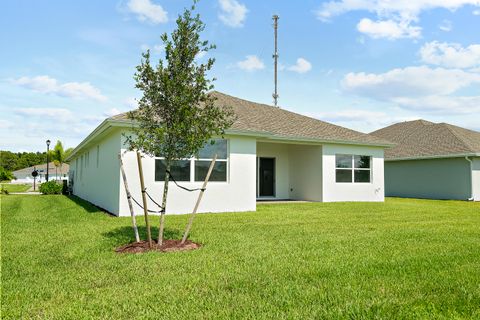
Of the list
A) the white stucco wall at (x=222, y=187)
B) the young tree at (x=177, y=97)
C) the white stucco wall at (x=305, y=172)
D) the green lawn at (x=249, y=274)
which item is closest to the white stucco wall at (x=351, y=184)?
the white stucco wall at (x=305, y=172)

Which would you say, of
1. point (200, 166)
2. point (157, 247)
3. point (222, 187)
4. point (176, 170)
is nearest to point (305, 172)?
point (222, 187)

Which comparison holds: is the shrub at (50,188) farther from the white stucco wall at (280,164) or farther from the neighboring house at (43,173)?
the neighboring house at (43,173)

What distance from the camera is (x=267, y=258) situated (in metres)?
5.94

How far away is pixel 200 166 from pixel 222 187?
45.8 inches

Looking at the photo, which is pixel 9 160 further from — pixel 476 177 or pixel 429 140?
pixel 476 177

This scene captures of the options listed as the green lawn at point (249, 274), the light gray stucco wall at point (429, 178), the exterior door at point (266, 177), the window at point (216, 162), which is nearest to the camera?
the green lawn at point (249, 274)

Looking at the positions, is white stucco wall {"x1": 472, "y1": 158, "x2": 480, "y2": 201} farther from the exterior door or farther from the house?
the exterior door

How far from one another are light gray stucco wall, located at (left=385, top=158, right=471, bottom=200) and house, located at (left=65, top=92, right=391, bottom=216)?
17.6ft

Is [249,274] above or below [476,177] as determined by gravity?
below

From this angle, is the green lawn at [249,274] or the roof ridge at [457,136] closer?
the green lawn at [249,274]

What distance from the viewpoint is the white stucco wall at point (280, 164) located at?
18297mm

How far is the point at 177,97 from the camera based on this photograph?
22.0ft

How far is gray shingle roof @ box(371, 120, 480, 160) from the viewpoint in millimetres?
21219

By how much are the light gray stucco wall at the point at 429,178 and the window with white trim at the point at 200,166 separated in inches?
569
